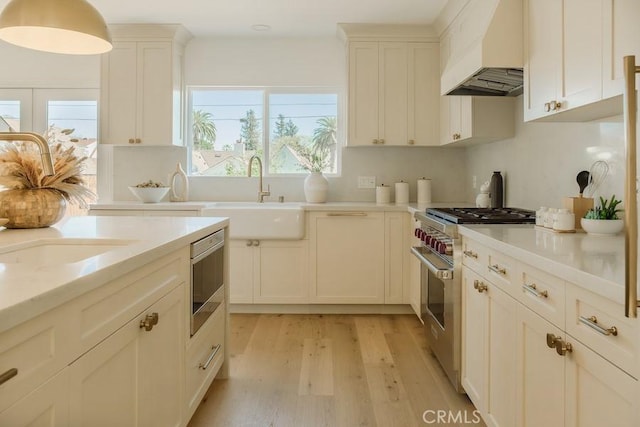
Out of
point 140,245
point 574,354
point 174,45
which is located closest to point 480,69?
point 574,354

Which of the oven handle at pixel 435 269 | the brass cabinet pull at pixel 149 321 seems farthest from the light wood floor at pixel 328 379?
the brass cabinet pull at pixel 149 321

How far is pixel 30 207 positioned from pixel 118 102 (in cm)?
237

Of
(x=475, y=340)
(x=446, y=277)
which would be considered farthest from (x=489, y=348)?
(x=446, y=277)

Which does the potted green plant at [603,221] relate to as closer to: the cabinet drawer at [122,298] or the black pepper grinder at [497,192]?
the black pepper grinder at [497,192]

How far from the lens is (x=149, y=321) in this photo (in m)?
1.30

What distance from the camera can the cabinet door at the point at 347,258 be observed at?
3.48 metres

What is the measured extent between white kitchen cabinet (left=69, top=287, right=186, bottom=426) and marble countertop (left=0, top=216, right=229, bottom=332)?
181 millimetres

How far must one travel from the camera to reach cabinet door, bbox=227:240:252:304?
137 inches

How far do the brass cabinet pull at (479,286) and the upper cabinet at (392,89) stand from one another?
2014mm

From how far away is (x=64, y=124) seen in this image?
4133mm

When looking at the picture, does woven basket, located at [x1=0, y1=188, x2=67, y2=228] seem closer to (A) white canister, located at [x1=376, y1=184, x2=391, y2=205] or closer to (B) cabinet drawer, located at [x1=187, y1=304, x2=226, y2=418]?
(B) cabinet drawer, located at [x1=187, y1=304, x2=226, y2=418]

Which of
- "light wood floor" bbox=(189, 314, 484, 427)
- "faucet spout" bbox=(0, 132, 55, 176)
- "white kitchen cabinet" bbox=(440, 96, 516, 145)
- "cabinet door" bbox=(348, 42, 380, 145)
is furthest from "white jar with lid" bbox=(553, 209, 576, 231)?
"cabinet door" bbox=(348, 42, 380, 145)

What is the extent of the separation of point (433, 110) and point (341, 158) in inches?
37.4

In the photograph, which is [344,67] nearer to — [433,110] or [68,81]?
[433,110]
